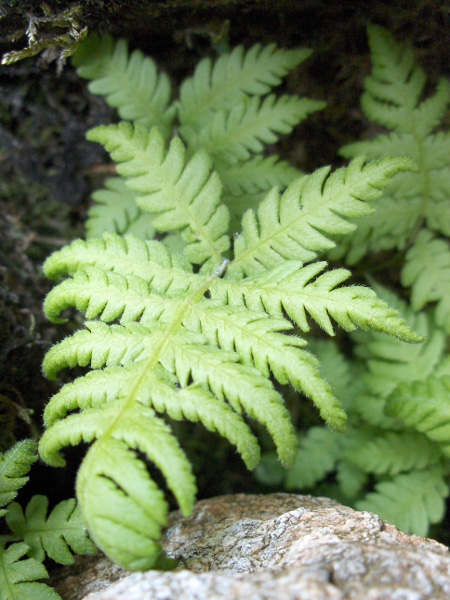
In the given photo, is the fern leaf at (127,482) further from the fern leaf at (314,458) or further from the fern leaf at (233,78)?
the fern leaf at (233,78)

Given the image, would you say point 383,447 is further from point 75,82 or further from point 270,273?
point 75,82

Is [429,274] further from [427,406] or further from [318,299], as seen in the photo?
[318,299]

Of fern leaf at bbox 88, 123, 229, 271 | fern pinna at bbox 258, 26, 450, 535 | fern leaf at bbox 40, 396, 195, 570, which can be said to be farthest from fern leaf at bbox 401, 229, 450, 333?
fern leaf at bbox 40, 396, 195, 570

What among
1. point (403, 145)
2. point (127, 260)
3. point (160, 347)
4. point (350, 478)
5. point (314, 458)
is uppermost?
point (403, 145)

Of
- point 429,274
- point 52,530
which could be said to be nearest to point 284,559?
point 52,530

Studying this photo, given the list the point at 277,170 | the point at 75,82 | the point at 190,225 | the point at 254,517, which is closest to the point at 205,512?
the point at 254,517
